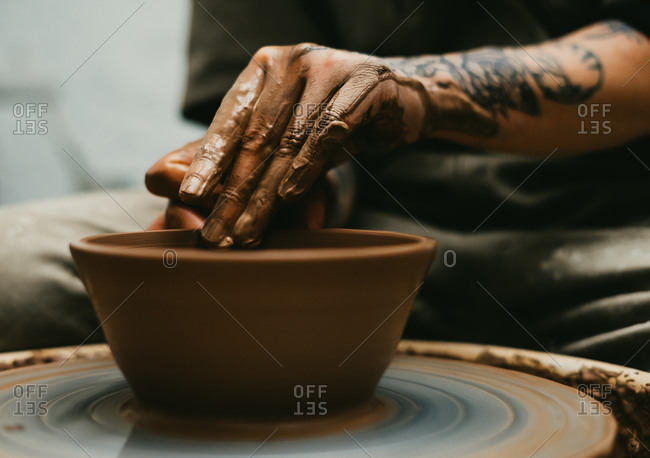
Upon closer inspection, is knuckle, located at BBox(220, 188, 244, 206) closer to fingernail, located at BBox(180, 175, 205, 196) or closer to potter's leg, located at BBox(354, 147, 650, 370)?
fingernail, located at BBox(180, 175, 205, 196)

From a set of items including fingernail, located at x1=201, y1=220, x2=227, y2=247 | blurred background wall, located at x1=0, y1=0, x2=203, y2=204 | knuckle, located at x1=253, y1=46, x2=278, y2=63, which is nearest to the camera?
fingernail, located at x1=201, y1=220, x2=227, y2=247

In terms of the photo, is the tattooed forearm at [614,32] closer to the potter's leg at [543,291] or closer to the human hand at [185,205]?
the potter's leg at [543,291]

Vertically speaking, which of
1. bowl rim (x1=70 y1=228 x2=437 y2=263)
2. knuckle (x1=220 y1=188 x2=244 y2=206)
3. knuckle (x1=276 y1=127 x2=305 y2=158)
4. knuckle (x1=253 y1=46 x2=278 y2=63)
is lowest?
bowl rim (x1=70 y1=228 x2=437 y2=263)

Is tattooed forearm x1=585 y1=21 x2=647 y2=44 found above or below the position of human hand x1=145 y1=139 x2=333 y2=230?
above

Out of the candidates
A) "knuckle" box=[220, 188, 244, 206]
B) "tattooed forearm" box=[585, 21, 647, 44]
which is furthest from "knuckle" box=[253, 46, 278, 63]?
"tattooed forearm" box=[585, 21, 647, 44]

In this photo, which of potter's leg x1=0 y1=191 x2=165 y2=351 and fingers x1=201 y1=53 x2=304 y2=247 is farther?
potter's leg x1=0 y1=191 x2=165 y2=351

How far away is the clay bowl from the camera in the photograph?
597mm

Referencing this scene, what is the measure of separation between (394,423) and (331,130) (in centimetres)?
34

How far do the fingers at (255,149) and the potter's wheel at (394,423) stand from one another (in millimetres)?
210

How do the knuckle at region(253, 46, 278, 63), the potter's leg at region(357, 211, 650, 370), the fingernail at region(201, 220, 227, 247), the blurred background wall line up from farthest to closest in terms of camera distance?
1. the blurred background wall
2. the potter's leg at region(357, 211, 650, 370)
3. the knuckle at region(253, 46, 278, 63)
4. the fingernail at region(201, 220, 227, 247)

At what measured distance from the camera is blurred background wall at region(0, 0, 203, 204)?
3.62m

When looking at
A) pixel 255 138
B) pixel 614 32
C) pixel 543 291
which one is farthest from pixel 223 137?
pixel 614 32

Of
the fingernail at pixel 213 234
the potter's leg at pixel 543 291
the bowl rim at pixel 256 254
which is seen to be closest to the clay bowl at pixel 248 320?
the bowl rim at pixel 256 254

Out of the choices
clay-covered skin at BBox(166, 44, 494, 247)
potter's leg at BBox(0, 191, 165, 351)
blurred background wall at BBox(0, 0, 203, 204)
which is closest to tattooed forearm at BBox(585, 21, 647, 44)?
clay-covered skin at BBox(166, 44, 494, 247)
